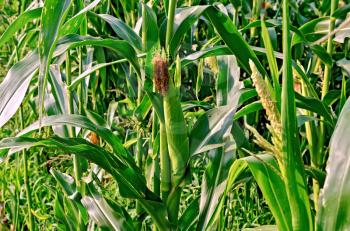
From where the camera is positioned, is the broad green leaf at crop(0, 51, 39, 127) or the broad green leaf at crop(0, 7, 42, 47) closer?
the broad green leaf at crop(0, 51, 39, 127)

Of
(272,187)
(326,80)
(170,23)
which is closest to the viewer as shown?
(272,187)

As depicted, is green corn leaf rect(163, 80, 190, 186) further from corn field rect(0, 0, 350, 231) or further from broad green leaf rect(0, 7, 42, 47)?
broad green leaf rect(0, 7, 42, 47)

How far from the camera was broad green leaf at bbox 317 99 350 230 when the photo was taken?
3.81 feet

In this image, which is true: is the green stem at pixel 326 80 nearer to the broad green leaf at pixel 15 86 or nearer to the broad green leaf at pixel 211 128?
the broad green leaf at pixel 211 128

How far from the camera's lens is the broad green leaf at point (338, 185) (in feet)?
3.81

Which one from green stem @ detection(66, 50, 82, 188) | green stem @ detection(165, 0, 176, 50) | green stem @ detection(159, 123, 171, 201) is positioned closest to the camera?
green stem @ detection(165, 0, 176, 50)

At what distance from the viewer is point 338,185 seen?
1163mm

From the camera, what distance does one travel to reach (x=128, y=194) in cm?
157

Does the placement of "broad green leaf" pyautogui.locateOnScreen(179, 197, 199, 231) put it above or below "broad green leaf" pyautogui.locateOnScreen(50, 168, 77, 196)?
below

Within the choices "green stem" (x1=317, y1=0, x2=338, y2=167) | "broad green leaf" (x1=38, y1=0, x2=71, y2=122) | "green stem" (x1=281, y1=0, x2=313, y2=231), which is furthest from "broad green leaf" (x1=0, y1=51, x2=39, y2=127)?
"green stem" (x1=317, y1=0, x2=338, y2=167)

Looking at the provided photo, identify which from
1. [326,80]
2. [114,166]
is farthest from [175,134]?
[326,80]

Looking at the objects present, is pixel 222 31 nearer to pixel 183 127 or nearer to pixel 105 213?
pixel 183 127

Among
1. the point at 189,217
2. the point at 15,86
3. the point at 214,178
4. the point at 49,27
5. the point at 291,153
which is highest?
the point at 49,27

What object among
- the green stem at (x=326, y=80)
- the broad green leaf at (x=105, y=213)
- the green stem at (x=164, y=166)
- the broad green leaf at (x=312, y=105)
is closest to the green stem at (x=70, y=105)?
the broad green leaf at (x=105, y=213)
